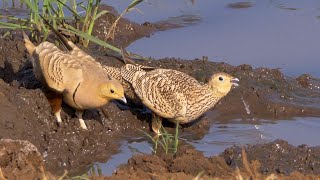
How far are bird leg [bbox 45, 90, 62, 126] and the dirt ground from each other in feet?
0.17

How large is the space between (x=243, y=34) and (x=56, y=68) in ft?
12.2

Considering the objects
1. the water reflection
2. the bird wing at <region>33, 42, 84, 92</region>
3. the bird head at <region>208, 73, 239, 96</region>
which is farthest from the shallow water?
the bird wing at <region>33, 42, 84, 92</region>

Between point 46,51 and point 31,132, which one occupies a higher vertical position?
point 46,51

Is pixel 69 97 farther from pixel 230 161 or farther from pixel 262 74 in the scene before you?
pixel 262 74

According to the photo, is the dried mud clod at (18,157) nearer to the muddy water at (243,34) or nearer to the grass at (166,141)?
the grass at (166,141)

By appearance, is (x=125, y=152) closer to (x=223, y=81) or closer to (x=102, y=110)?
(x=102, y=110)

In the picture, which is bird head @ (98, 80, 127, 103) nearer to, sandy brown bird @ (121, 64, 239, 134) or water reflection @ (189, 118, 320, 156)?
sandy brown bird @ (121, 64, 239, 134)

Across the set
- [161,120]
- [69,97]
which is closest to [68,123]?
[69,97]

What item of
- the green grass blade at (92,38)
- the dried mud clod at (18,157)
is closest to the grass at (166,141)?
the green grass blade at (92,38)

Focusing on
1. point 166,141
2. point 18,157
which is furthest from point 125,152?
point 18,157

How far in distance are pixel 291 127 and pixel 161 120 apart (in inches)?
50.6

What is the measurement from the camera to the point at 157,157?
23.6 ft

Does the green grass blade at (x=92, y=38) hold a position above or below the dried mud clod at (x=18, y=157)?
above

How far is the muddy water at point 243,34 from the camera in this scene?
36.3 feet
